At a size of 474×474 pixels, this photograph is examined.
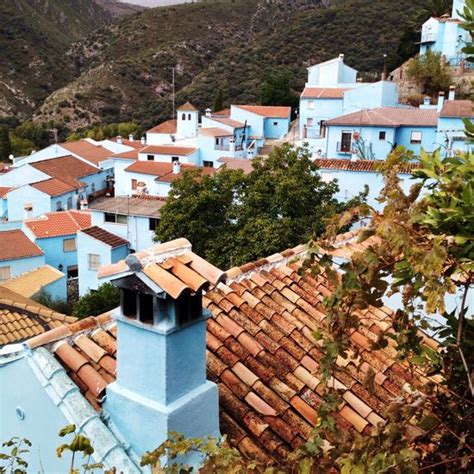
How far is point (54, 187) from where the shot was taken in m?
43.5

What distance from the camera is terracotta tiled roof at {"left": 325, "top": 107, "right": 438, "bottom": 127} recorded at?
37719 mm

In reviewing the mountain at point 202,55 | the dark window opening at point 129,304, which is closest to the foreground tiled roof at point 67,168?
the mountain at point 202,55

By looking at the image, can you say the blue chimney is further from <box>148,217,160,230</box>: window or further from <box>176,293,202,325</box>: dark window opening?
<box>148,217,160,230</box>: window

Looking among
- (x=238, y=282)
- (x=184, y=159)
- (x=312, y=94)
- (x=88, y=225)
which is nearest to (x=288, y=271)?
(x=238, y=282)

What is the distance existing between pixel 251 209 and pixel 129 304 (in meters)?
21.2

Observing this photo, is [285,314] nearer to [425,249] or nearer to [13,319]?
[425,249]

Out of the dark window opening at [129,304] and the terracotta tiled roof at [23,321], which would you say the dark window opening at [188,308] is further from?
the terracotta tiled roof at [23,321]

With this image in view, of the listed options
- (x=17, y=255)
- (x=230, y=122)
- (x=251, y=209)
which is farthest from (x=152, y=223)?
(x=230, y=122)

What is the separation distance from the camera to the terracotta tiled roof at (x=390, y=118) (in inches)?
1485

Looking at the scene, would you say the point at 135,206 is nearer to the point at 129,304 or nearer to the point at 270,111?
the point at 270,111

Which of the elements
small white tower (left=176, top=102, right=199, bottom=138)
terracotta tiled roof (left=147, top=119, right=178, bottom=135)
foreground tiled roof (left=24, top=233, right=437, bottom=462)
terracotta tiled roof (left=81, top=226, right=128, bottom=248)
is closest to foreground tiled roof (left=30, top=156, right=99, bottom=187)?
terracotta tiled roof (left=147, top=119, right=178, bottom=135)

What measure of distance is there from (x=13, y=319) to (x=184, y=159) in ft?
120

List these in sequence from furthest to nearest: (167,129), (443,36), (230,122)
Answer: (167,129) < (443,36) < (230,122)

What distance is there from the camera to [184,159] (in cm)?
4638
